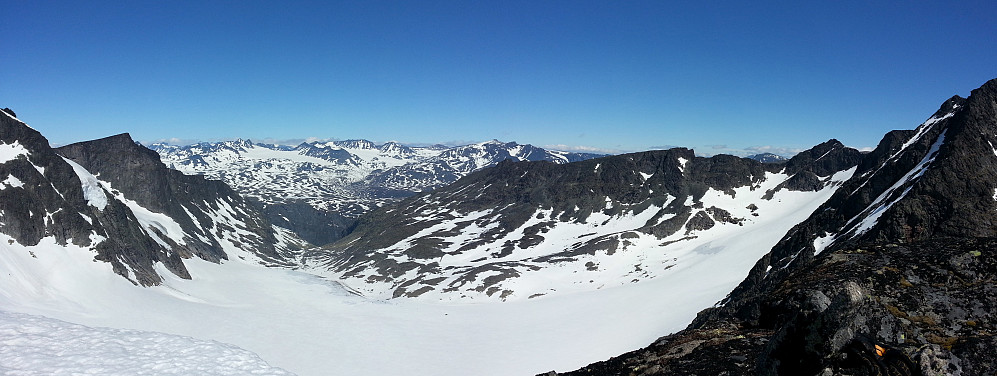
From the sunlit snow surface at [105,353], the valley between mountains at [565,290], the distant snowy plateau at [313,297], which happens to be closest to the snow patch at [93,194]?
the distant snowy plateau at [313,297]

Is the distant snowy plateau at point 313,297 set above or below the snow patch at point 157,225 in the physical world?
below

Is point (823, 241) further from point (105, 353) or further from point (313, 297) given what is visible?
point (313, 297)

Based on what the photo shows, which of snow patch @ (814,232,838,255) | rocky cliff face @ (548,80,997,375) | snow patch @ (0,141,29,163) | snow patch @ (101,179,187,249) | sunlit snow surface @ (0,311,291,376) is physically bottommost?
snow patch @ (814,232,838,255)

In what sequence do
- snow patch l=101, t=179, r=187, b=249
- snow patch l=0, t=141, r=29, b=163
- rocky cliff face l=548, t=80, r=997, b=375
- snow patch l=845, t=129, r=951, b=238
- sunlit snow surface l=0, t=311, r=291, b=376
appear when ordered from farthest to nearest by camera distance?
snow patch l=101, t=179, r=187, b=249
snow patch l=0, t=141, r=29, b=163
snow patch l=845, t=129, r=951, b=238
sunlit snow surface l=0, t=311, r=291, b=376
rocky cliff face l=548, t=80, r=997, b=375

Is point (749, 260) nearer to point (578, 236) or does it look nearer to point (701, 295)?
point (701, 295)

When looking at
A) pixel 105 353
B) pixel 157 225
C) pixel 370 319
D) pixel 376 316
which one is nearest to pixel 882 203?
pixel 376 316

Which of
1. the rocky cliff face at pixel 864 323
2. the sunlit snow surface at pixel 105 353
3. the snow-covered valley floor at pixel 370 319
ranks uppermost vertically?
the rocky cliff face at pixel 864 323

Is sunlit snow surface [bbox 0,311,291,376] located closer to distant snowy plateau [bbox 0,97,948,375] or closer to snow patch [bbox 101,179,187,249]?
distant snowy plateau [bbox 0,97,948,375]

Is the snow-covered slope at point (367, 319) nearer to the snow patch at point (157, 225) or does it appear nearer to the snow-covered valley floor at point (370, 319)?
the snow-covered valley floor at point (370, 319)

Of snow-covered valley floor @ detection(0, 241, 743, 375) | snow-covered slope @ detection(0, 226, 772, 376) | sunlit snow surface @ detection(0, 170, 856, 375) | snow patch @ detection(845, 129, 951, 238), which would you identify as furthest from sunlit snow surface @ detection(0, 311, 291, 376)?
snow patch @ detection(845, 129, 951, 238)

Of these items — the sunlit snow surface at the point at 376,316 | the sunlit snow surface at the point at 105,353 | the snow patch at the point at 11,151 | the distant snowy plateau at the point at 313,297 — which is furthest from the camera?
the snow patch at the point at 11,151

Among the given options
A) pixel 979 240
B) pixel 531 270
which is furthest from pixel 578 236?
pixel 979 240
